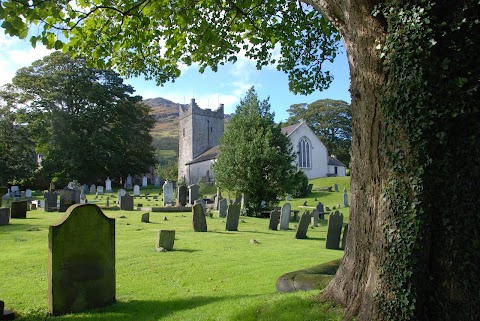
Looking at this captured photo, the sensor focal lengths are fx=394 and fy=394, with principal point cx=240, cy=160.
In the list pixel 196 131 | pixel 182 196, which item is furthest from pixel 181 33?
pixel 196 131

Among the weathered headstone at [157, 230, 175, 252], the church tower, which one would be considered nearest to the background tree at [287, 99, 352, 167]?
the church tower

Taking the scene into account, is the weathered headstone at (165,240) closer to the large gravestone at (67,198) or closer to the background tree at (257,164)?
the background tree at (257,164)

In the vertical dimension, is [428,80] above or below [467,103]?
above

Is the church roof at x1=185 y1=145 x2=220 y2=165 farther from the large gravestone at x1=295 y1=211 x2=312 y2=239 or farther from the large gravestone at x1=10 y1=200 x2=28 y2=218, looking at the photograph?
the large gravestone at x1=295 y1=211 x2=312 y2=239

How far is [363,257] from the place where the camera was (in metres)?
4.10

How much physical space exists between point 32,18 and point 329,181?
40.7 metres

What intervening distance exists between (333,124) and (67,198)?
5771 centimetres

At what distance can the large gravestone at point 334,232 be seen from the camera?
479 inches

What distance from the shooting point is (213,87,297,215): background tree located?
22.7 meters

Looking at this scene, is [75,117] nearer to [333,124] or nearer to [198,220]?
[198,220]

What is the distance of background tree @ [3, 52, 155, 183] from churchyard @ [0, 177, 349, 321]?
34757mm

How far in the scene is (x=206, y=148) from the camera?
226ft

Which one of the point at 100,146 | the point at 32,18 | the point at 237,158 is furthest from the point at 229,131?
the point at 100,146

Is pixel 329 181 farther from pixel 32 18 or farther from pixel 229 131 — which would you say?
pixel 32 18
